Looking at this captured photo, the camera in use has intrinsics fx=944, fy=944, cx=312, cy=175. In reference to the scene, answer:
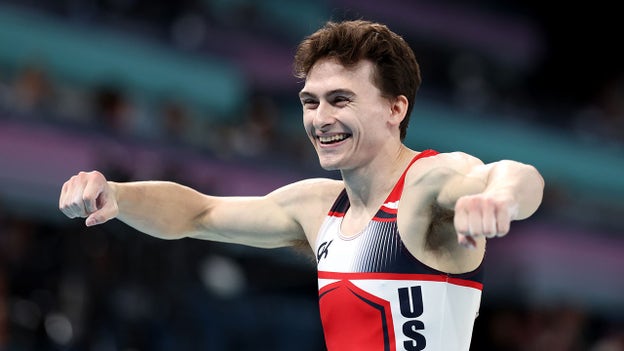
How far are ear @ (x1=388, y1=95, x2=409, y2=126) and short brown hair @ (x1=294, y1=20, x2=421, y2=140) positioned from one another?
28 millimetres

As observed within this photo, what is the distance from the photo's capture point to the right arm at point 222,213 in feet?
17.6

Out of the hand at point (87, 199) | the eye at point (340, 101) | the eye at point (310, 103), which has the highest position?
the eye at point (340, 101)

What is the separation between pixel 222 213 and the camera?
561 cm

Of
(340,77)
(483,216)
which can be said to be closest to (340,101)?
(340,77)

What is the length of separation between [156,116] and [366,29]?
9166mm

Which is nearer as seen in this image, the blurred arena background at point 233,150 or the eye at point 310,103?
the eye at point 310,103

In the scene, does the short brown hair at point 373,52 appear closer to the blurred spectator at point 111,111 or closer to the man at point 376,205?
the man at point 376,205

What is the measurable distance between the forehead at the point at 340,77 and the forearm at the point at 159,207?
114 centimetres

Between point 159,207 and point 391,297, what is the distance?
1.55 m

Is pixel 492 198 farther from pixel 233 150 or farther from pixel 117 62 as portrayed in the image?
pixel 117 62

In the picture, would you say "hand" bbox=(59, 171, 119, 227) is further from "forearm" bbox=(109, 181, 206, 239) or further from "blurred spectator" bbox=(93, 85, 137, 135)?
"blurred spectator" bbox=(93, 85, 137, 135)

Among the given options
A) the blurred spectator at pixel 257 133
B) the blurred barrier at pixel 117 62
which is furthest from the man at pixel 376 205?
the blurred spectator at pixel 257 133

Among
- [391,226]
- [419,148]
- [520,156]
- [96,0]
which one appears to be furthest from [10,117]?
[520,156]

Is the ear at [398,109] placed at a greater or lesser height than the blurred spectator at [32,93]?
greater
